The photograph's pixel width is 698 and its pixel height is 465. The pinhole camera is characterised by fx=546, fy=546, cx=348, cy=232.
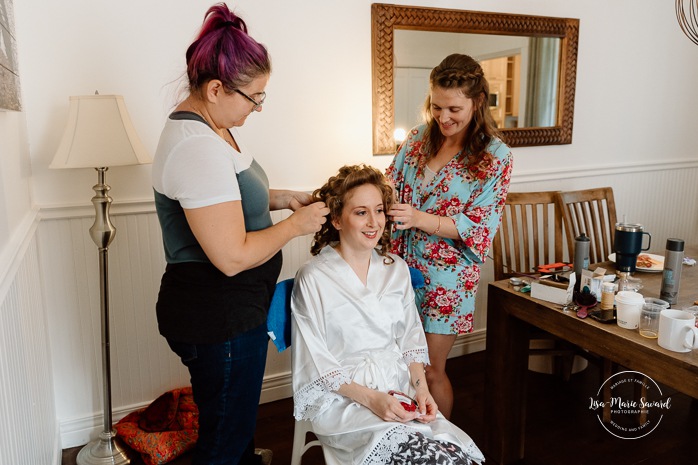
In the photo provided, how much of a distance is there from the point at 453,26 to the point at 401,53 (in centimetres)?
33

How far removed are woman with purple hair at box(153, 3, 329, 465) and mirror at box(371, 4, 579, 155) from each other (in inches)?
52.2

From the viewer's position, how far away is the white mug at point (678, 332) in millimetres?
1463

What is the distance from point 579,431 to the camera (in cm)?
241

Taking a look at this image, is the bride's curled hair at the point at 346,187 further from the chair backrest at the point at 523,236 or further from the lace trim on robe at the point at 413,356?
the chair backrest at the point at 523,236

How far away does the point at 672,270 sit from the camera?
179 centimetres

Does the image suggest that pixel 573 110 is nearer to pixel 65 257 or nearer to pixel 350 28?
→ pixel 350 28

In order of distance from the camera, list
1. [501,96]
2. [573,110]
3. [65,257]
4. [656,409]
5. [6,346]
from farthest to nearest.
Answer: [573,110], [501,96], [656,409], [65,257], [6,346]

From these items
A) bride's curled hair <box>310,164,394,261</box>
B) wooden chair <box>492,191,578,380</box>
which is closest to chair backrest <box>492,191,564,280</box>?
wooden chair <box>492,191,578,380</box>

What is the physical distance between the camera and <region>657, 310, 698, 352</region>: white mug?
1.46 meters

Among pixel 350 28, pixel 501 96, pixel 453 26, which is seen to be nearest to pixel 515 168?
pixel 501 96

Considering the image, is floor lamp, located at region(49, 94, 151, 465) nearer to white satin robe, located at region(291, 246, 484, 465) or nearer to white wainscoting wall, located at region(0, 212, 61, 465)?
white wainscoting wall, located at region(0, 212, 61, 465)

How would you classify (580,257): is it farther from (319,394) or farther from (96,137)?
(96,137)

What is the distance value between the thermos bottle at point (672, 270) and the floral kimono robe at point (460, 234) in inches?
21.8

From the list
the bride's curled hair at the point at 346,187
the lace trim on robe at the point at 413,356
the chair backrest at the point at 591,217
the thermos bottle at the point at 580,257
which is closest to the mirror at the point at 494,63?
the chair backrest at the point at 591,217
